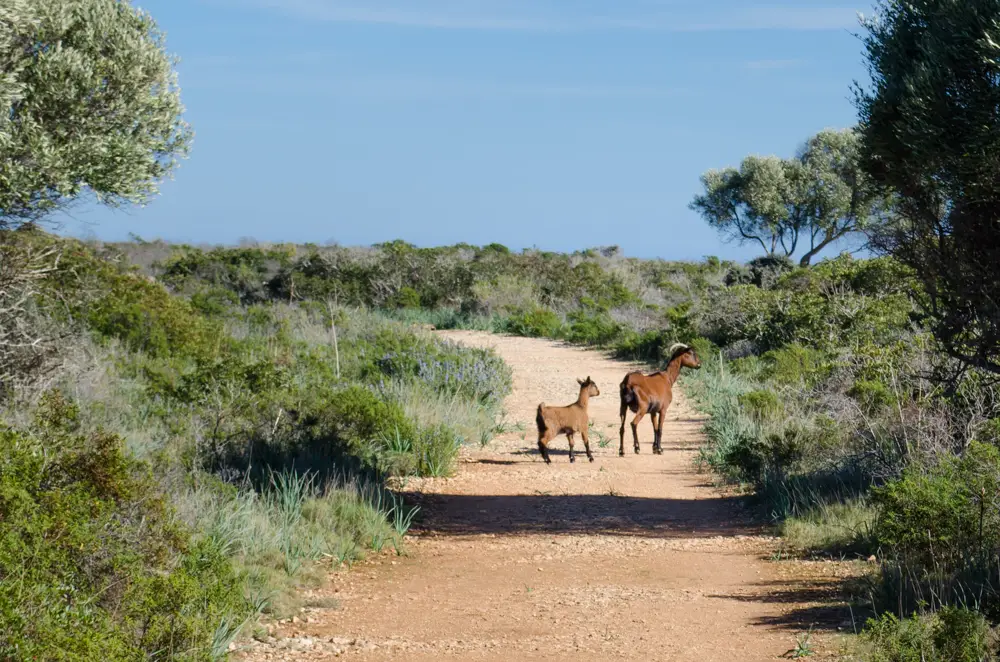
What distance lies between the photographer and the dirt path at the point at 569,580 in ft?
20.4

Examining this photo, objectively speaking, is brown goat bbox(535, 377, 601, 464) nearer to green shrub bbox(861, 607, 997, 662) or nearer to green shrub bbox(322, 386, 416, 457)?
green shrub bbox(322, 386, 416, 457)

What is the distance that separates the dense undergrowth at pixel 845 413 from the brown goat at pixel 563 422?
1.57m

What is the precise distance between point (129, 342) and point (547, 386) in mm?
7793

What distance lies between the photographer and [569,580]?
7820 millimetres

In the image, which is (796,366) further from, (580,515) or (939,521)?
(939,521)

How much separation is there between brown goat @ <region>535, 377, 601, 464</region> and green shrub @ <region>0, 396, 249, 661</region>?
20.9 feet

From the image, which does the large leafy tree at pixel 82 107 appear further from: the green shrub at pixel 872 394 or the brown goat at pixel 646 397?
the green shrub at pixel 872 394

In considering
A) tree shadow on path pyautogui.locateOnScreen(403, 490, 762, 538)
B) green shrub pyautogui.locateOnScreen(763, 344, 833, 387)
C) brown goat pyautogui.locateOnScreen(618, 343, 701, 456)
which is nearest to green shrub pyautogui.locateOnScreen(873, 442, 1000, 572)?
tree shadow on path pyautogui.locateOnScreen(403, 490, 762, 538)

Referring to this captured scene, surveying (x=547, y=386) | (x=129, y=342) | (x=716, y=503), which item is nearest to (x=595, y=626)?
(x=716, y=503)

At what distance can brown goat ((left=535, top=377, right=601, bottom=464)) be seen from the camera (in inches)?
484

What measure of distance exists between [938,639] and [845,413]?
22.3 ft

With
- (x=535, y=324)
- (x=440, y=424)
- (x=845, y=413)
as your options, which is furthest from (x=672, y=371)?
(x=535, y=324)

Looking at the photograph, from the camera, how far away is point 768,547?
349 inches

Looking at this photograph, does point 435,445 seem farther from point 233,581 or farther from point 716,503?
point 233,581
